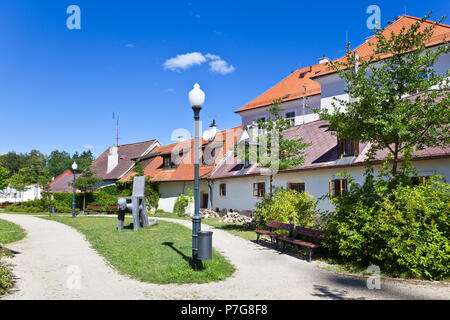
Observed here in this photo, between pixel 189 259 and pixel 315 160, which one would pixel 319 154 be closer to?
pixel 315 160

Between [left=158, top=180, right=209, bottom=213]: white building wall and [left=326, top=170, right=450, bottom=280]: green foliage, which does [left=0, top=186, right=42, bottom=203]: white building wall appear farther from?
[left=326, top=170, right=450, bottom=280]: green foliage

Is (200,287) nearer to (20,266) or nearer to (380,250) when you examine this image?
(380,250)

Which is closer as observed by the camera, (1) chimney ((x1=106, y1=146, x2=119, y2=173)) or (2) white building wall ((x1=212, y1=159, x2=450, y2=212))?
(2) white building wall ((x1=212, y1=159, x2=450, y2=212))

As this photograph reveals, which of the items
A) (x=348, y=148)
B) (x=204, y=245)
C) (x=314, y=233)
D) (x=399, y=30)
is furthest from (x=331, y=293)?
(x=399, y=30)

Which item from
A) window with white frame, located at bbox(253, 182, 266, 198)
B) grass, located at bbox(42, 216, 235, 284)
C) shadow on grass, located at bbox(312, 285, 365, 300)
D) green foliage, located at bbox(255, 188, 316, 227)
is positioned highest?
window with white frame, located at bbox(253, 182, 266, 198)

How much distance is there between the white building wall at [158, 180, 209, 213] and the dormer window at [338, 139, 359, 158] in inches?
513

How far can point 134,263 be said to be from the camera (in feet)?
26.6

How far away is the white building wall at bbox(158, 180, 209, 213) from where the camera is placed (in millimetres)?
26617

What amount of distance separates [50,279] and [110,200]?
25.5 m

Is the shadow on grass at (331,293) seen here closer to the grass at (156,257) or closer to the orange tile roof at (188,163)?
the grass at (156,257)

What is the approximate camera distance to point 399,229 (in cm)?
718

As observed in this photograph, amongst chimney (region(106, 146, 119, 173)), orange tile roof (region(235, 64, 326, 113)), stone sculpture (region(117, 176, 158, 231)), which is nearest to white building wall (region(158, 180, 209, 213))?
stone sculpture (region(117, 176, 158, 231))

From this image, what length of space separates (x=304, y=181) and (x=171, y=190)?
555 inches
